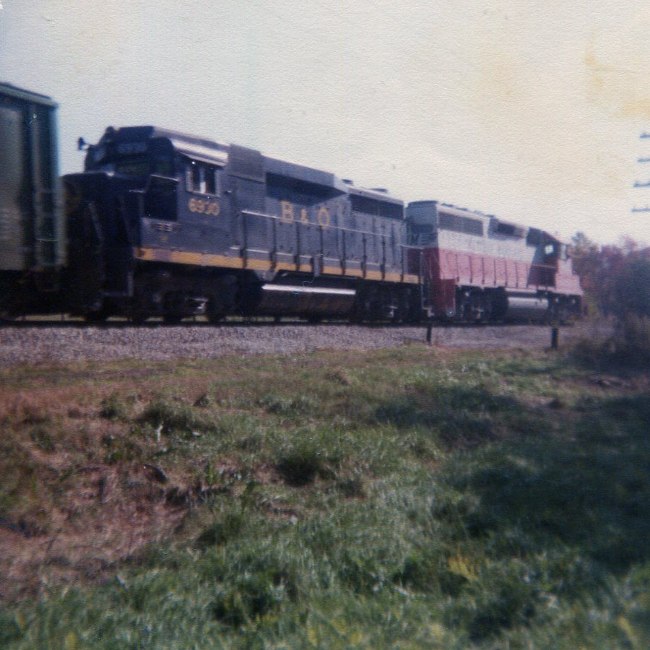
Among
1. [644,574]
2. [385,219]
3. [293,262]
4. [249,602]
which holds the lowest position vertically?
[249,602]

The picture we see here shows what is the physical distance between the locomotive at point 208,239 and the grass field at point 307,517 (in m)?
1.90

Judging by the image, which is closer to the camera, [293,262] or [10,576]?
[10,576]

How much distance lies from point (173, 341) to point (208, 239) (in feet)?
8.68

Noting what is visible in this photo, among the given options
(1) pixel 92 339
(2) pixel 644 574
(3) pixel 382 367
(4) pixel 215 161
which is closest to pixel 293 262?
(4) pixel 215 161

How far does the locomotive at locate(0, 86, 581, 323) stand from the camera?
26.0ft

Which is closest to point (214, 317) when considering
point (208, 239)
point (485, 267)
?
point (208, 239)

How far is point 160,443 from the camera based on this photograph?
18.3 ft

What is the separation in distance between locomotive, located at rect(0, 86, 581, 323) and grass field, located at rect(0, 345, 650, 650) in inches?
75.0

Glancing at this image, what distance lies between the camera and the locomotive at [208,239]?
26.0 ft

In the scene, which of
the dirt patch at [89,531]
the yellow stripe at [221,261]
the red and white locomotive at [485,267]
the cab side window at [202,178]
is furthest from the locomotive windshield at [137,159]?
the red and white locomotive at [485,267]

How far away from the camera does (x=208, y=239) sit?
1157 cm

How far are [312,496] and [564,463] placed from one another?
2.33 meters

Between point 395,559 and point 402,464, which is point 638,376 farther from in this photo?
point 395,559

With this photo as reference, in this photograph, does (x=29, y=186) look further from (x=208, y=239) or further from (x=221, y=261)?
(x=221, y=261)
